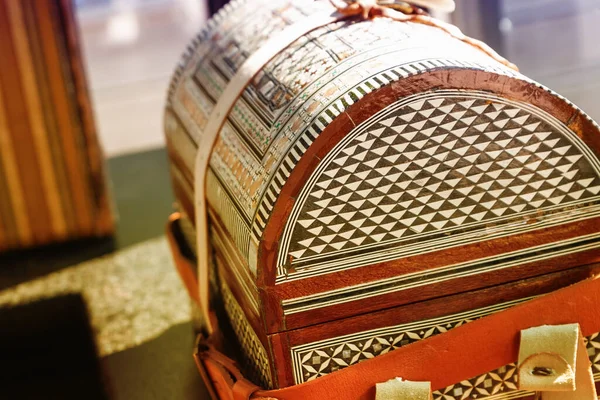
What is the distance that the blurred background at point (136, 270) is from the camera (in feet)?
5.26

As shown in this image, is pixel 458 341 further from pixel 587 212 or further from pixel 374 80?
pixel 374 80

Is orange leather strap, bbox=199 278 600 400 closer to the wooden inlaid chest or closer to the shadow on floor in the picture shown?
the wooden inlaid chest

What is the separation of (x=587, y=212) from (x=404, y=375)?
32 cm

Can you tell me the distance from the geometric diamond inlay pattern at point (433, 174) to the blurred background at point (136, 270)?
0.68m

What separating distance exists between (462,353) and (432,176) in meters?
0.23

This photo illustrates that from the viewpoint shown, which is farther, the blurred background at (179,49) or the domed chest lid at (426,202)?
the blurred background at (179,49)

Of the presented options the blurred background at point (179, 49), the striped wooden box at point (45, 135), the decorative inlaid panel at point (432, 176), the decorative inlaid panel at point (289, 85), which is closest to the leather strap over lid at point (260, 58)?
the decorative inlaid panel at point (289, 85)

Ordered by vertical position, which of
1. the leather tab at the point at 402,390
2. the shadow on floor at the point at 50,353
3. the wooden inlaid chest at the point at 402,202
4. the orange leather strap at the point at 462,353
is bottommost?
the shadow on floor at the point at 50,353

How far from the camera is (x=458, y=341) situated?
3.22 feet

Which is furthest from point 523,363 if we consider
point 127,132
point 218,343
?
point 127,132

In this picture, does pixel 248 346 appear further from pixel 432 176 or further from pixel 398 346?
pixel 432 176

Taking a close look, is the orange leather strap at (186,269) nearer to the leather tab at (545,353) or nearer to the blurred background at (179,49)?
the leather tab at (545,353)

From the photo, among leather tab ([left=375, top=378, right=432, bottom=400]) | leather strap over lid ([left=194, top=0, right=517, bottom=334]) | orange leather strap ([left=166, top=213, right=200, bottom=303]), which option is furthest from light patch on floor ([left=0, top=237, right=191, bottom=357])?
leather tab ([left=375, top=378, right=432, bottom=400])

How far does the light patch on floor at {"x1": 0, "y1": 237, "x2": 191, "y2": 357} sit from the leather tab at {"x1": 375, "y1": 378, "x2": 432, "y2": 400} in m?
0.84
